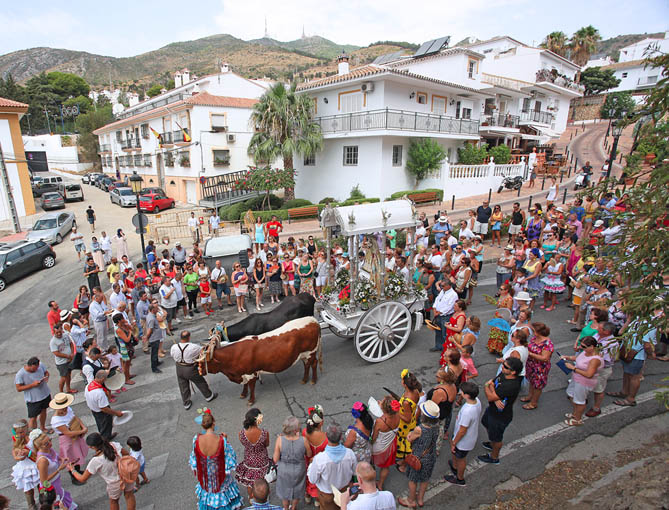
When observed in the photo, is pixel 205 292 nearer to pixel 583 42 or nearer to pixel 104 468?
pixel 104 468

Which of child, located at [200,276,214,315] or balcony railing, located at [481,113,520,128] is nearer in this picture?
child, located at [200,276,214,315]

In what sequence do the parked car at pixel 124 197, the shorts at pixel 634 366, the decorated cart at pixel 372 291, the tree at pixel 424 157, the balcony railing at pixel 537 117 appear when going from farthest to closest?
the balcony railing at pixel 537 117 → the parked car at pixel 124 197 → the tree at pixel 424 157 → the decorated cart at pixel 372 291 → the shorts at pixel 634 366

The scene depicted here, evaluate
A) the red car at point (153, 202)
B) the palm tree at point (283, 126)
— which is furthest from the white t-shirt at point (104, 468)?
the red car at point (153, 202)

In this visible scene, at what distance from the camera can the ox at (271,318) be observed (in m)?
7.03

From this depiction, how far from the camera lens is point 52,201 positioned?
94.3ft

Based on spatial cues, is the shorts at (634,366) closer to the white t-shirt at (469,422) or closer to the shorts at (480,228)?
the white t-shirt at (469,422)

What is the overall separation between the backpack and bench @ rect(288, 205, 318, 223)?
18.8 m

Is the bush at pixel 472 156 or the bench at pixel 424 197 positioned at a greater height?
the bush at pixel 472 156

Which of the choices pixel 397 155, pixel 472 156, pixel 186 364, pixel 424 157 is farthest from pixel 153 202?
pixel 186 364

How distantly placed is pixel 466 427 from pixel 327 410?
2454mm

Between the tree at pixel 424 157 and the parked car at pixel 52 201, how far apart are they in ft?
86.1

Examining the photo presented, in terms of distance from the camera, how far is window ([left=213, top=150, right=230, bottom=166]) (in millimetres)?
28875

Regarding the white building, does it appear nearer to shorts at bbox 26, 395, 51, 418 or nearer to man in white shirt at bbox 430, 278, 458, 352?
shorts at bbox 26, 395, 51, 418

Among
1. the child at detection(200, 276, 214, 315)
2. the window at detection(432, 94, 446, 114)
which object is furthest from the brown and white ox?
the window at detection(432, 94, 446, 114)
